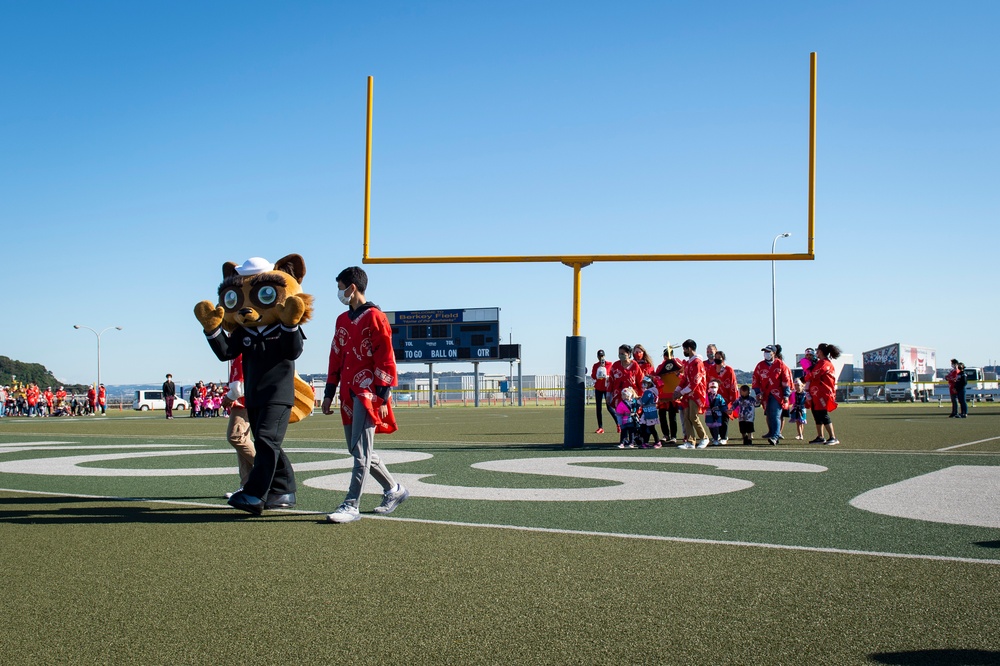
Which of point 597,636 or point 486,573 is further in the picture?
point 486,573

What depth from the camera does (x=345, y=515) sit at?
5809mm

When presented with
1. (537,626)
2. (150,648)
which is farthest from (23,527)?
(537,626)

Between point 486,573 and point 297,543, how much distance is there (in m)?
1.41

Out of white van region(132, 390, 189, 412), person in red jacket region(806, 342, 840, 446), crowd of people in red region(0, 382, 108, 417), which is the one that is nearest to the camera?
person in red jacket region(806, 342, 840, 446)

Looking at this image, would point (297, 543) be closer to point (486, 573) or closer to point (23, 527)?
point (486, 573)

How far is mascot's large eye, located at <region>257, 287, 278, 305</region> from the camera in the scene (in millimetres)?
6289

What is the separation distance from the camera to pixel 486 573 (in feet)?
13.8

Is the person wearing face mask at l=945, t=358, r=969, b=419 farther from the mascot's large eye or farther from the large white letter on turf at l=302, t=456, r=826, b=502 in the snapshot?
the mascot's large eye

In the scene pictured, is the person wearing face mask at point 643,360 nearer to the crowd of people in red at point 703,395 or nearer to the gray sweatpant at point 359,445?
the crowd of people in red at point 703,395

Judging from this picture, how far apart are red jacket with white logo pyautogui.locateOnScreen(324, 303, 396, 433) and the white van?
57272 mm

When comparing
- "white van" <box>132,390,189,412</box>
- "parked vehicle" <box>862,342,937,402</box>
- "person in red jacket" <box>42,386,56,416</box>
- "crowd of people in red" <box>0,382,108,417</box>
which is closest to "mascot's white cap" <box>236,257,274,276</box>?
"crowd of people in red" <box>0,382,108,417</box>

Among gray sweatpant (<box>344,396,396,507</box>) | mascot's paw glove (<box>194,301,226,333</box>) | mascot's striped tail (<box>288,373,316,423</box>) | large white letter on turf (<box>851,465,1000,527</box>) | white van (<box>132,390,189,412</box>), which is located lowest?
white van (<box>132,390,189,412</box>)

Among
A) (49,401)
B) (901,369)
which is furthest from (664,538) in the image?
(901,369)

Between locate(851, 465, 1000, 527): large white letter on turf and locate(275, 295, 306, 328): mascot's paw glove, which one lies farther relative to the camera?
locate(275, 295, 306, 328): mascot's paw glove
